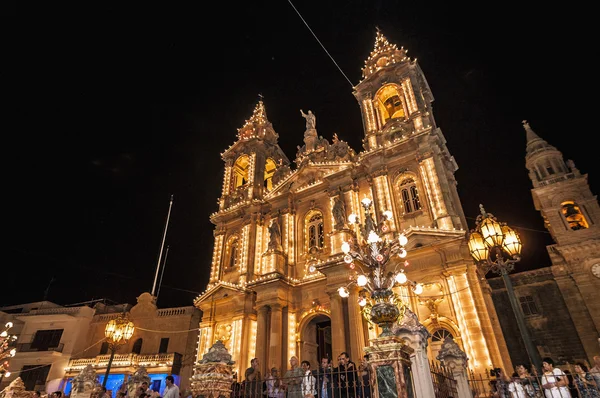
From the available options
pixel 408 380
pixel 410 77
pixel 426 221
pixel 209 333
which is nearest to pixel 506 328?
pixel 426 221

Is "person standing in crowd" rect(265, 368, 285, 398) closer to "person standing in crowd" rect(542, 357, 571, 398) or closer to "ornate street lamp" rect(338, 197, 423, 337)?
"ornate street lamp" rect(338, 197, 423, 337)

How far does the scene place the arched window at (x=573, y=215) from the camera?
2661 centimetres

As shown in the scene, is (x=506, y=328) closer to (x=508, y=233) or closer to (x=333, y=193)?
(x=333, y=193)

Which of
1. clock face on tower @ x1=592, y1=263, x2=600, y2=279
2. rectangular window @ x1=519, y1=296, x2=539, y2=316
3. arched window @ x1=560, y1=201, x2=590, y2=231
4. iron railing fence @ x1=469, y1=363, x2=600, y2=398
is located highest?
arched window @ x1=560, y1=201, x2=590, y2=231

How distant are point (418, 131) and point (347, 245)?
1268 cm

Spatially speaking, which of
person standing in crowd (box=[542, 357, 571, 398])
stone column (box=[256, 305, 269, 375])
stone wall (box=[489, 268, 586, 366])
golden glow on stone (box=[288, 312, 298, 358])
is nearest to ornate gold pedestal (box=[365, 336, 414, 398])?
person standing in crowd (box=[542, 357, 571, 398])

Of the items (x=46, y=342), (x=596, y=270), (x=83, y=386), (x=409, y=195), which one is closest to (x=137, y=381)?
(x=83, y=386)

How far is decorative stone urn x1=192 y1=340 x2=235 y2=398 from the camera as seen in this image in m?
7.12

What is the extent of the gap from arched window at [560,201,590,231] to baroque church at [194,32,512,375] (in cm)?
1220

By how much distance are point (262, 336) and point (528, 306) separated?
20480 millimetres

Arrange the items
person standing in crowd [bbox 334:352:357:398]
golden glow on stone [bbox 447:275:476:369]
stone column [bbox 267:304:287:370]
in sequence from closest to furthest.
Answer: person standing in crowd [bbox 334:352:357:398] < golden glow on stone [bbox 447:275:476:369] < stone column [bbox 267:304:287:370]

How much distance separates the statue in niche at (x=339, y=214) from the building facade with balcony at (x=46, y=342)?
82.3 feet

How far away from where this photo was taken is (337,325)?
17.3 metres

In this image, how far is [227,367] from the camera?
7520mm
